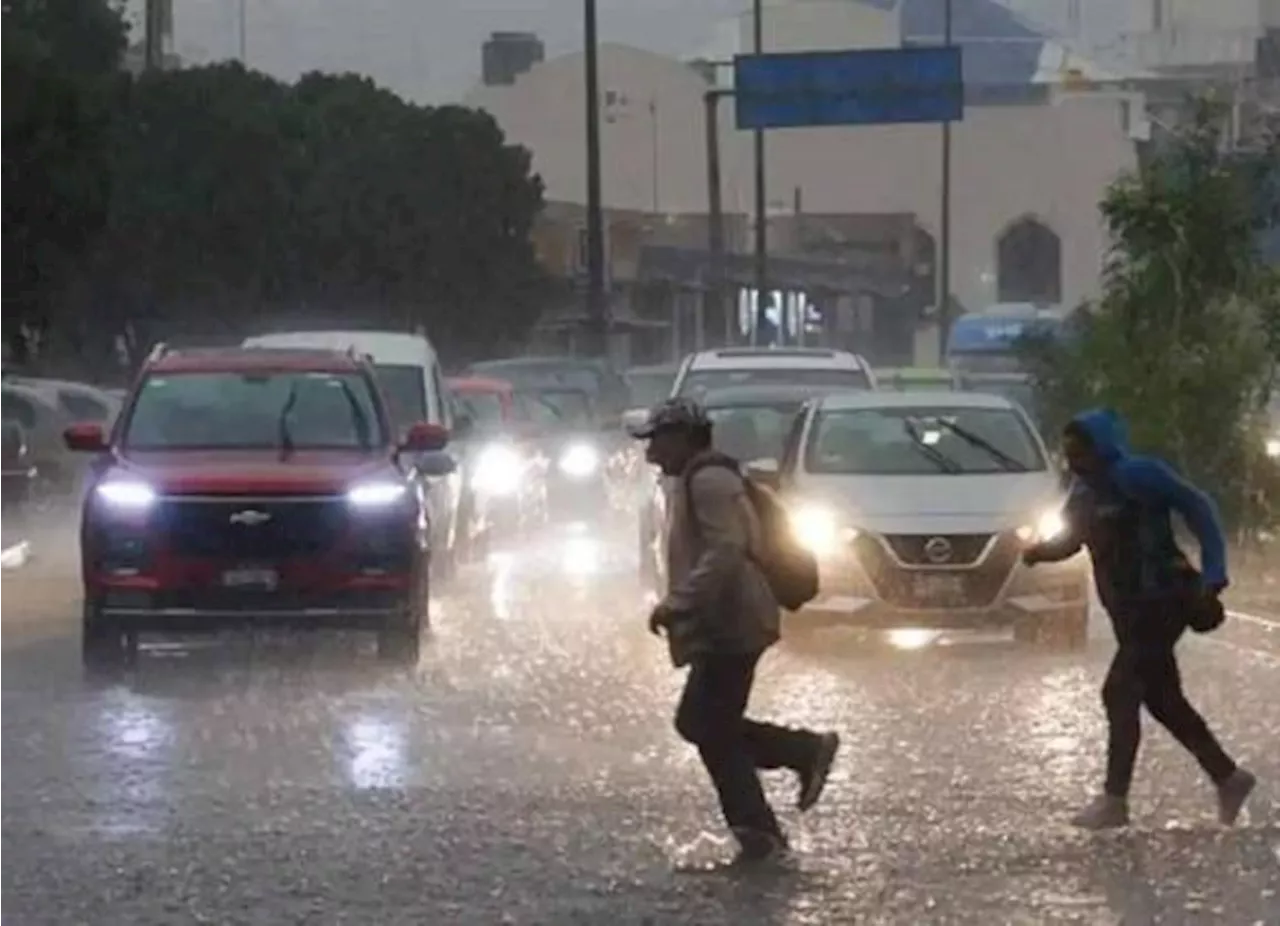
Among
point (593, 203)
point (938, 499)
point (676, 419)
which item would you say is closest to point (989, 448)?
point (938, 499)

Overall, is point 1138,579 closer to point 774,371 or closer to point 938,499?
point 938,499

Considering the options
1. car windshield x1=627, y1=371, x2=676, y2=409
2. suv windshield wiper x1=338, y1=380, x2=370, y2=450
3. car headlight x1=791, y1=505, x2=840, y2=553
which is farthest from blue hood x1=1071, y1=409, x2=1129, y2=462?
car windshield x1=627, y1=371, x2=676, y2=409

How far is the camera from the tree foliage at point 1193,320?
28.7 metres

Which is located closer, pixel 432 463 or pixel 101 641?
pixel 101 641

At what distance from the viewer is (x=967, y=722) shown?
17.5m

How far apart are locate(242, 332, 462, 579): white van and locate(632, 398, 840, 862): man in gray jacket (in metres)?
14.3

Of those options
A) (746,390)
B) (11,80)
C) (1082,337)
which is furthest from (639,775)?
(11,80)

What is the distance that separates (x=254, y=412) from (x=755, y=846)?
9733 mm

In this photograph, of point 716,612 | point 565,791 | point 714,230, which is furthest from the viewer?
point 714,230

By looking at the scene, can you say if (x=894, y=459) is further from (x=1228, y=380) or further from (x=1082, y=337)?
(x=1082, y=337)

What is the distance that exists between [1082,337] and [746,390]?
5493 millimetres

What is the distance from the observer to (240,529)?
20.3 meters

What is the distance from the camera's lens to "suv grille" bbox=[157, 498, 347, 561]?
20297 mm

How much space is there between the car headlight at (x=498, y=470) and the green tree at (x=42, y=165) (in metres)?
6.61
